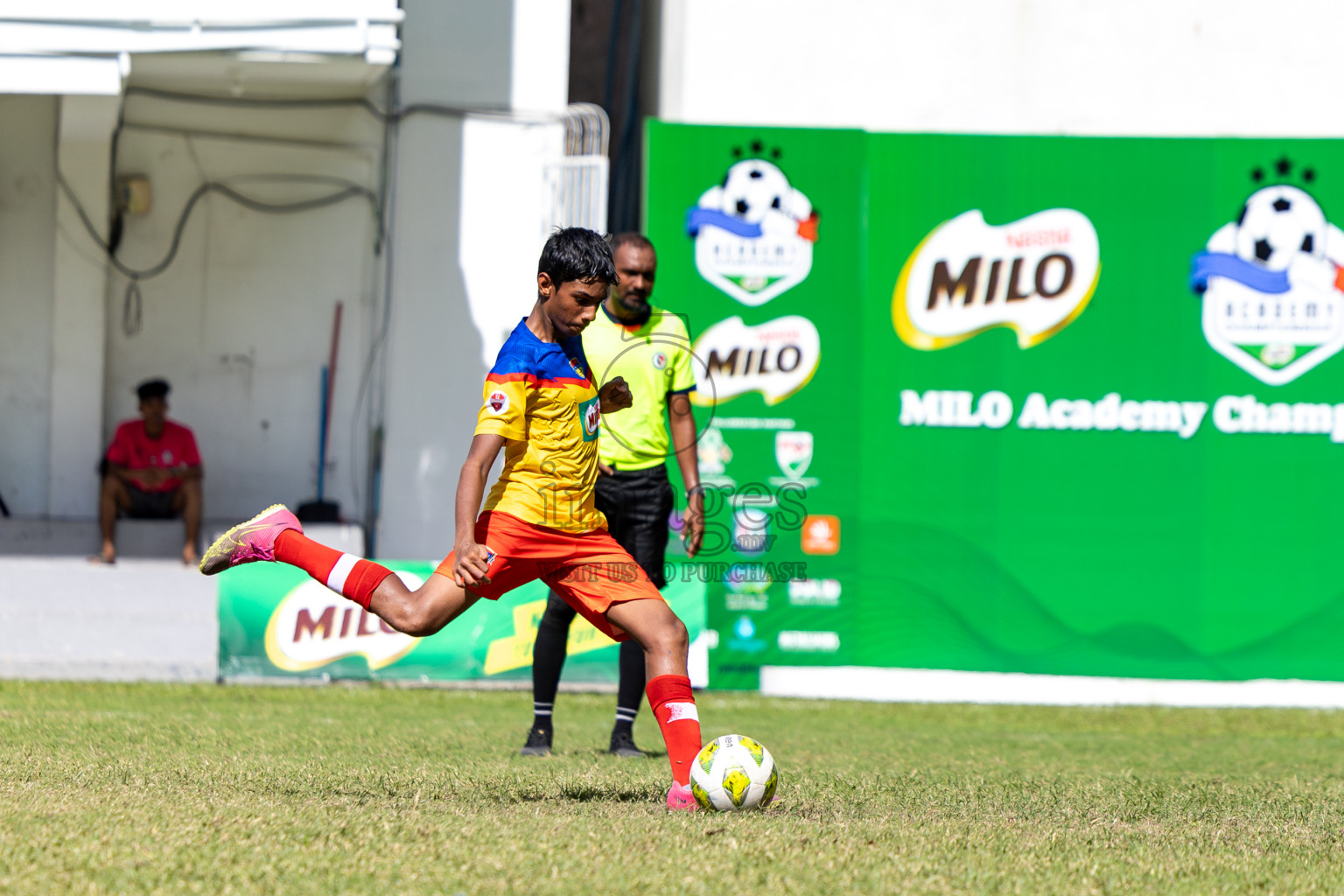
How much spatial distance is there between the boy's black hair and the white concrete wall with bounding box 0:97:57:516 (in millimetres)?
8454

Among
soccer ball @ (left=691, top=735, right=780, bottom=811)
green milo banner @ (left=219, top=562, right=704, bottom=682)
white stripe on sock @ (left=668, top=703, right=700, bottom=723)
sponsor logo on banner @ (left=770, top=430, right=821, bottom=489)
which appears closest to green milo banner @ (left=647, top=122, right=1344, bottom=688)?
sponsor logo on banner @ (left=770, top=430, right=821, bottom=489)

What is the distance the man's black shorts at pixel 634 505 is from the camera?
584cm

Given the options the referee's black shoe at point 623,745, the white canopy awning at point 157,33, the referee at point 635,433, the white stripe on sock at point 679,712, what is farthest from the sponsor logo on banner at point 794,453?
the white stripe on sock at point 679,712

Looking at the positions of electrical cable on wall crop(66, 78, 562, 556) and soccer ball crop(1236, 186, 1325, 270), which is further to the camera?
electrical cable on wall crop(66, 78, 562, 556)

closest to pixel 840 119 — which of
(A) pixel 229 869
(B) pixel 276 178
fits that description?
(B) pixel 276 178

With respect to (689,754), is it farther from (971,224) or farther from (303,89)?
(303,89)

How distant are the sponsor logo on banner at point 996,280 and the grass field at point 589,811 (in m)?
3.05

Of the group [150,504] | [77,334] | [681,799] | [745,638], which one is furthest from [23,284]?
[681,799]

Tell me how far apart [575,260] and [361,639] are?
15.9 feet

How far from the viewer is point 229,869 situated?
315 cm

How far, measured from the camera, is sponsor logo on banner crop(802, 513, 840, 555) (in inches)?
375

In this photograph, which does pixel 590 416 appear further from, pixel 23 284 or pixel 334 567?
pixel 23 284

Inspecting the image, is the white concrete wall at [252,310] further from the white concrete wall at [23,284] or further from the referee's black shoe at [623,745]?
the referee's black shoe at [623,745]

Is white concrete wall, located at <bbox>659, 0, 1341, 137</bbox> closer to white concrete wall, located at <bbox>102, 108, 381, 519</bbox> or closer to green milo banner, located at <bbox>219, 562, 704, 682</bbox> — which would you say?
white concrete wall, located at <bbox>102, 108, 381, 519</bbox>
